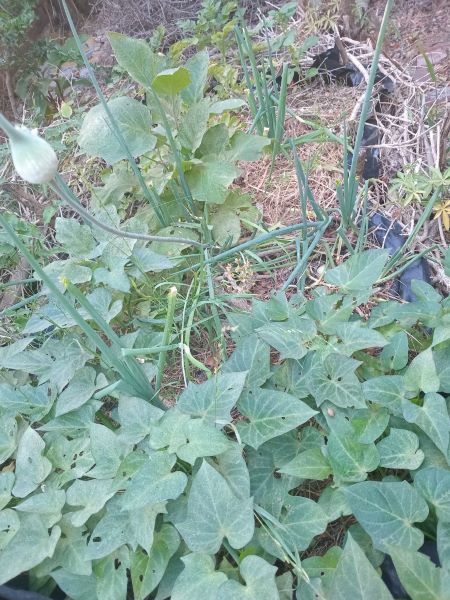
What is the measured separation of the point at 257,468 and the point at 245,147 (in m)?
0.78

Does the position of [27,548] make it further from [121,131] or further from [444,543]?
[121,131]

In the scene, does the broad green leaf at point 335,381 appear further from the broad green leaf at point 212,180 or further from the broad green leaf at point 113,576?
the broad green leaf at point 212,180

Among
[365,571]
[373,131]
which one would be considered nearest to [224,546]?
[365,571]

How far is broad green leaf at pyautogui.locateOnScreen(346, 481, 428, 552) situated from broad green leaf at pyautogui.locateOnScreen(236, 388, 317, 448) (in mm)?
137

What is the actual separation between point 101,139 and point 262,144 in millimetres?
392

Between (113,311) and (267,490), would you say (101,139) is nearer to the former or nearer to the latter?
(113,311)

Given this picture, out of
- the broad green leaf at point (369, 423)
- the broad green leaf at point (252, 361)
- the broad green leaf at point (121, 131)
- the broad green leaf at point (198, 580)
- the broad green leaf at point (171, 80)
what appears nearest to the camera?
the broad green leaf at point (198, 580)

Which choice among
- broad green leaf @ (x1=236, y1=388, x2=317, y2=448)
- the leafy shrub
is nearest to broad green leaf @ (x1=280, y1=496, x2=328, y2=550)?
the leafy shrub

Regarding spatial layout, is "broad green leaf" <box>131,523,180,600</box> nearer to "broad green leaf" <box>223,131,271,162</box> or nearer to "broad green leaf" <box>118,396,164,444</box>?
"broad green leaf" <box>118,396,164,444</box>

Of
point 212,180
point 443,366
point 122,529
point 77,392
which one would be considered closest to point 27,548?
point 122,529

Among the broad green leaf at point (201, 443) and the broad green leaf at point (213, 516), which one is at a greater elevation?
the broad green leaf at point (201, 443)

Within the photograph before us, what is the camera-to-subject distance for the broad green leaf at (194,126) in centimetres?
121

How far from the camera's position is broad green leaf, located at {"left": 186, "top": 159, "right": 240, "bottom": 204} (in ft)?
3.90

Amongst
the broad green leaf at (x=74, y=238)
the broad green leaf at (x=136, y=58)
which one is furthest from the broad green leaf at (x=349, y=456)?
the broad green leaf at (x=136, y=58)
